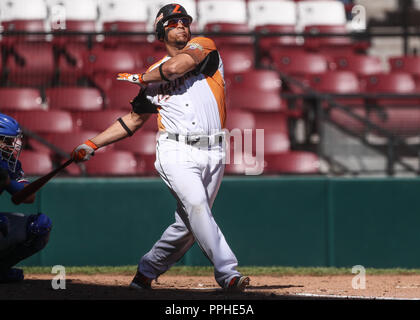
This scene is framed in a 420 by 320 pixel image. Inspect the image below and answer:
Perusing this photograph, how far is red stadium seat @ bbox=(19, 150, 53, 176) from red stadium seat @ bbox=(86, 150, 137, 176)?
40 cm

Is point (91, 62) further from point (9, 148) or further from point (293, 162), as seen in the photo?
point (9, 148)

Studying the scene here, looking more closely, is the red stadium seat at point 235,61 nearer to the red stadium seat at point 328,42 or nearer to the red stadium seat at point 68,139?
the red stadium seat at point 328,42

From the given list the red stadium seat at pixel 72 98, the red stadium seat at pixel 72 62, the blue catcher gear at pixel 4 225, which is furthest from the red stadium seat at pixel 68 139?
the blue catcher gear at pixel 4 225

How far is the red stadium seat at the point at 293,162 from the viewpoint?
8.20 metres

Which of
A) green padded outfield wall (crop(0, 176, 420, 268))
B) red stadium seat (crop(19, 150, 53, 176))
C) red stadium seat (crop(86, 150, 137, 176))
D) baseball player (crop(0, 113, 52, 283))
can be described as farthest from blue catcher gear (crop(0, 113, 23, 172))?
red stadium seat (crop(86, 150, 137, 176))

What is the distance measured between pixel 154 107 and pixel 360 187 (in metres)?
2.86

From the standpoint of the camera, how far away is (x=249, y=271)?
7496 millimetres

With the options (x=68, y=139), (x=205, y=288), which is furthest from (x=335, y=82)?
(x=205, y=288)

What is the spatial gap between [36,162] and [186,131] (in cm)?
304

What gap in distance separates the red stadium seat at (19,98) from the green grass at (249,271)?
6.64 ft

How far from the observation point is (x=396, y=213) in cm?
777

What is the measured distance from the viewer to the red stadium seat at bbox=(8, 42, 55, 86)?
901 cm
